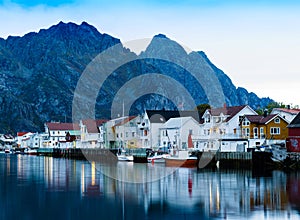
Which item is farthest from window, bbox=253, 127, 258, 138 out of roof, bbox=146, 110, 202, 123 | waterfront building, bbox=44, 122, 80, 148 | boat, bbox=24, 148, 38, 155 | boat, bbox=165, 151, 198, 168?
boat, bbox=24, 148, 38, 155

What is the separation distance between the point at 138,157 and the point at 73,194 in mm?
55101

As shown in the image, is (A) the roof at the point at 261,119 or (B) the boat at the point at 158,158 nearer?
(A) the roof at the point at 261,119

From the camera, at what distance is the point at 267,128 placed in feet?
261

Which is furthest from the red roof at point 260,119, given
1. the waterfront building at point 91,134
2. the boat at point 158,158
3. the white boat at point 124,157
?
the waterfront building at point 91,134

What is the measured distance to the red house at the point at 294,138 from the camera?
6727 cm

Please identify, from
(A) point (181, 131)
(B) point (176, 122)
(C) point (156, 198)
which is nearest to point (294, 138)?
(C) point (156, 198)

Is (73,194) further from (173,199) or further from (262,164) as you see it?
(262,164)

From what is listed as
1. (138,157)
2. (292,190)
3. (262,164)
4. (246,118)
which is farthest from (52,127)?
(292,190)

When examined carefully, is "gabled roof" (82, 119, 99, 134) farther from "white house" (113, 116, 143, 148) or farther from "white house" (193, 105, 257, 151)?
"white house" (193, 105, 257, 151)

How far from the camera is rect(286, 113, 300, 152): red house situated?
67.3 metres

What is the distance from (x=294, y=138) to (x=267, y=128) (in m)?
11.5

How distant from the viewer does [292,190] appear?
42844 mm

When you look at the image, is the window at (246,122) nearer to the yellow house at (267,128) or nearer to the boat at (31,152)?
the yellow house at (267,128)

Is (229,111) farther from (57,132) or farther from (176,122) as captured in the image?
(57,132)
